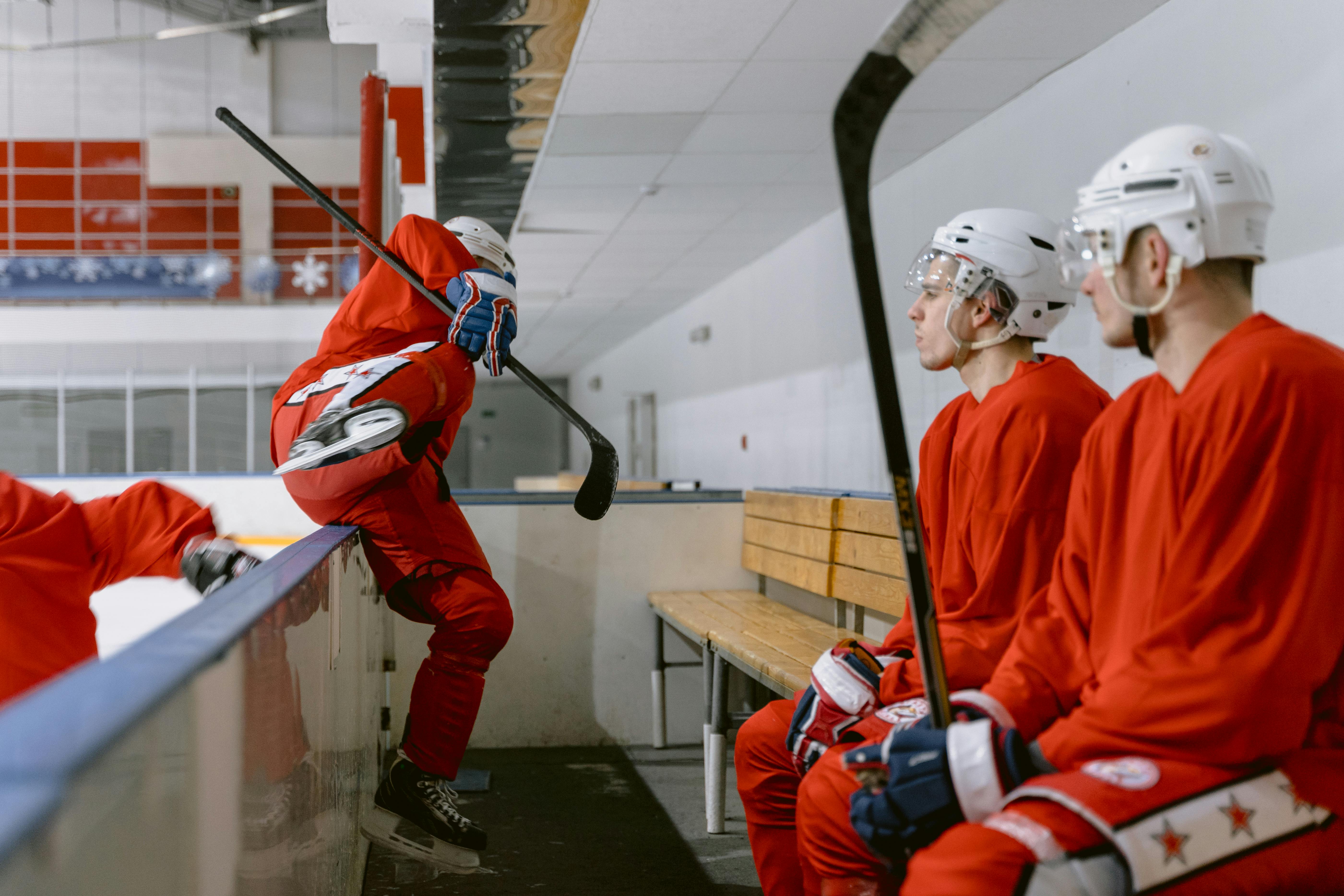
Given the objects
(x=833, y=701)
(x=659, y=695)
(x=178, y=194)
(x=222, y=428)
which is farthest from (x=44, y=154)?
(x=833, y=701)

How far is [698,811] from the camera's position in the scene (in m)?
3.09

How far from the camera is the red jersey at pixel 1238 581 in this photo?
1.03 meters

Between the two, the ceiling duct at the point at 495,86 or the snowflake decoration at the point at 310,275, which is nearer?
the ceiling duct at the point at 495,86

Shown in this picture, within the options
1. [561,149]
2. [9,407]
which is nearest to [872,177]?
[561,149]

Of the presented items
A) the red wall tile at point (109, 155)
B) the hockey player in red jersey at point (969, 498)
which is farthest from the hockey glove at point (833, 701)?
the red wall tile at point (109, 155)

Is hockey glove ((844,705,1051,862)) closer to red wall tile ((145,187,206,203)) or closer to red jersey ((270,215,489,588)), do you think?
red jersey ((270,215,489,588))

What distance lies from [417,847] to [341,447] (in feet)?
2.87

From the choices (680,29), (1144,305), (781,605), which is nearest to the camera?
(1144,305)

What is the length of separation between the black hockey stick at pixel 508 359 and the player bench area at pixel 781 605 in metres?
0.50

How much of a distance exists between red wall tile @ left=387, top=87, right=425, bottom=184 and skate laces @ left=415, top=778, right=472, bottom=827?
16.0ft

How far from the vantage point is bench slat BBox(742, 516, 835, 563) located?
10.8ft

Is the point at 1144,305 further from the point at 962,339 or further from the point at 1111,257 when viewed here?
the point at 962,339

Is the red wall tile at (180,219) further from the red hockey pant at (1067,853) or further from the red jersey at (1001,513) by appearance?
the red hockey pant at (1067,853)

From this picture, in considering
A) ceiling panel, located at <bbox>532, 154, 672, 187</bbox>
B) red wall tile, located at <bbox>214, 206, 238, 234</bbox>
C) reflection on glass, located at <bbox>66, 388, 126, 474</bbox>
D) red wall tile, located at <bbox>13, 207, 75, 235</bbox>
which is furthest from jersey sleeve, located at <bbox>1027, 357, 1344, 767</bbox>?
red wall tile, located at <bbox>13, 207, 75, 235</bbox>
